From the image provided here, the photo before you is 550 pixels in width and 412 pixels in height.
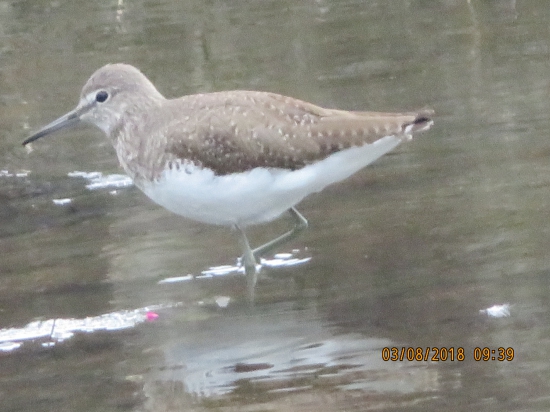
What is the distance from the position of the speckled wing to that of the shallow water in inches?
24.8

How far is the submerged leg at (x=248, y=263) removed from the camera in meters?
6.00

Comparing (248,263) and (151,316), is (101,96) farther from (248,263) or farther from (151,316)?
(151,316)

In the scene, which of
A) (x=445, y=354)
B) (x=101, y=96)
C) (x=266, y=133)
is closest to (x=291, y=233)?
(x=266, y=133)

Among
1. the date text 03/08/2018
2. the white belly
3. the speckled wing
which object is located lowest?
the date text 03/08/2018

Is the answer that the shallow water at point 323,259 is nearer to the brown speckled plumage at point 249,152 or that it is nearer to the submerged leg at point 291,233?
the submerged leg at point 291,233

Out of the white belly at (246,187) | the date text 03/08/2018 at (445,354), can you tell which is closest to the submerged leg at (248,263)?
→ the white belly at (246,187)

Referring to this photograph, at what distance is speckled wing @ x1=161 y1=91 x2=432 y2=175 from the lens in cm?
588

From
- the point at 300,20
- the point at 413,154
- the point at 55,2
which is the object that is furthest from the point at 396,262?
the point at 55,2

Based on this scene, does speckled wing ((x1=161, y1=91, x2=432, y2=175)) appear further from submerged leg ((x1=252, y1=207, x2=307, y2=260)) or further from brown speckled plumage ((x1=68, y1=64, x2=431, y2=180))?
submerged leg ((x1=252, y1=207, x2=307, y2=260))

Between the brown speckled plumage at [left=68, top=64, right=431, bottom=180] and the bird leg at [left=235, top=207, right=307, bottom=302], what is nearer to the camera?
the brown speckled plumage at [left=68, top=64, right=431, bottom=180]

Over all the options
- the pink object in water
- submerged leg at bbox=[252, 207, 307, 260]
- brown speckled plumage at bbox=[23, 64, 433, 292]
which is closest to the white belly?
brown speckled plumage at bbox=[23, 64, 433, 292]

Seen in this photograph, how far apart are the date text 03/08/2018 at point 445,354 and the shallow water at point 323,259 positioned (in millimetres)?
12

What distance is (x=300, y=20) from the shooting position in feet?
37.0

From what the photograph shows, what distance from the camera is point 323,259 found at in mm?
6113
